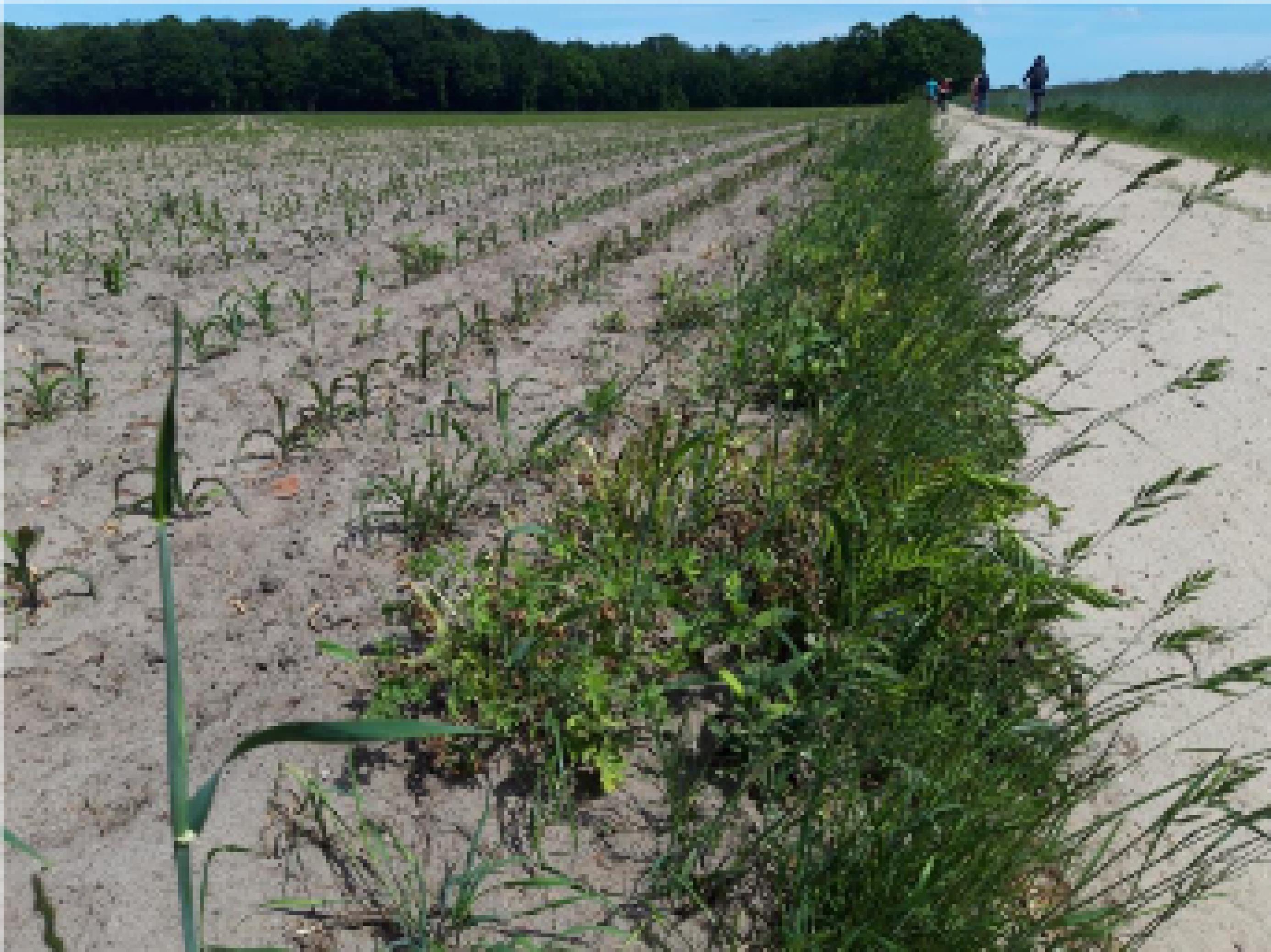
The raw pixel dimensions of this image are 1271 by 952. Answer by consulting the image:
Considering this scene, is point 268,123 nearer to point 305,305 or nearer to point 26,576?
point 305,305

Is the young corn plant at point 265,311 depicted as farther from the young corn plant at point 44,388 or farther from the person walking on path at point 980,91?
the person walking on path at point 980,91

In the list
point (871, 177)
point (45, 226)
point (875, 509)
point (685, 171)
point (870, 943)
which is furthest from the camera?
point (685, 171)

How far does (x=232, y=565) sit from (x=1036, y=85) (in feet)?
97.0

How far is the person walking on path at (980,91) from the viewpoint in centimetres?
3528

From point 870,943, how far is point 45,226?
963 centimetres

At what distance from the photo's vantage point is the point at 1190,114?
80.0 ft

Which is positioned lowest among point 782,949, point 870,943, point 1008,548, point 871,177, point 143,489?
point 782,949

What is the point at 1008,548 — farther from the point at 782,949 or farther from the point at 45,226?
the point at 45,226

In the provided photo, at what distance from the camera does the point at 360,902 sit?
182 cm

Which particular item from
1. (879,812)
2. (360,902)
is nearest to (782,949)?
(879,812)

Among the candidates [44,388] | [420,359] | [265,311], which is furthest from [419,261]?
[44,388]

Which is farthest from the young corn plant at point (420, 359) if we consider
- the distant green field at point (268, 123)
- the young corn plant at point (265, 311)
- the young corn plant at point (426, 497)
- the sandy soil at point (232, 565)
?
the distant green field at point (268, 123)

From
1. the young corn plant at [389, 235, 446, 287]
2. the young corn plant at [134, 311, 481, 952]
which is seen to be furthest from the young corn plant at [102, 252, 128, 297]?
the young corn plant at [134, 311, 481, 952]

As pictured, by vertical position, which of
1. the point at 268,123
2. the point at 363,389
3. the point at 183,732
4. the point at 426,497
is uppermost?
the point at 268,123
